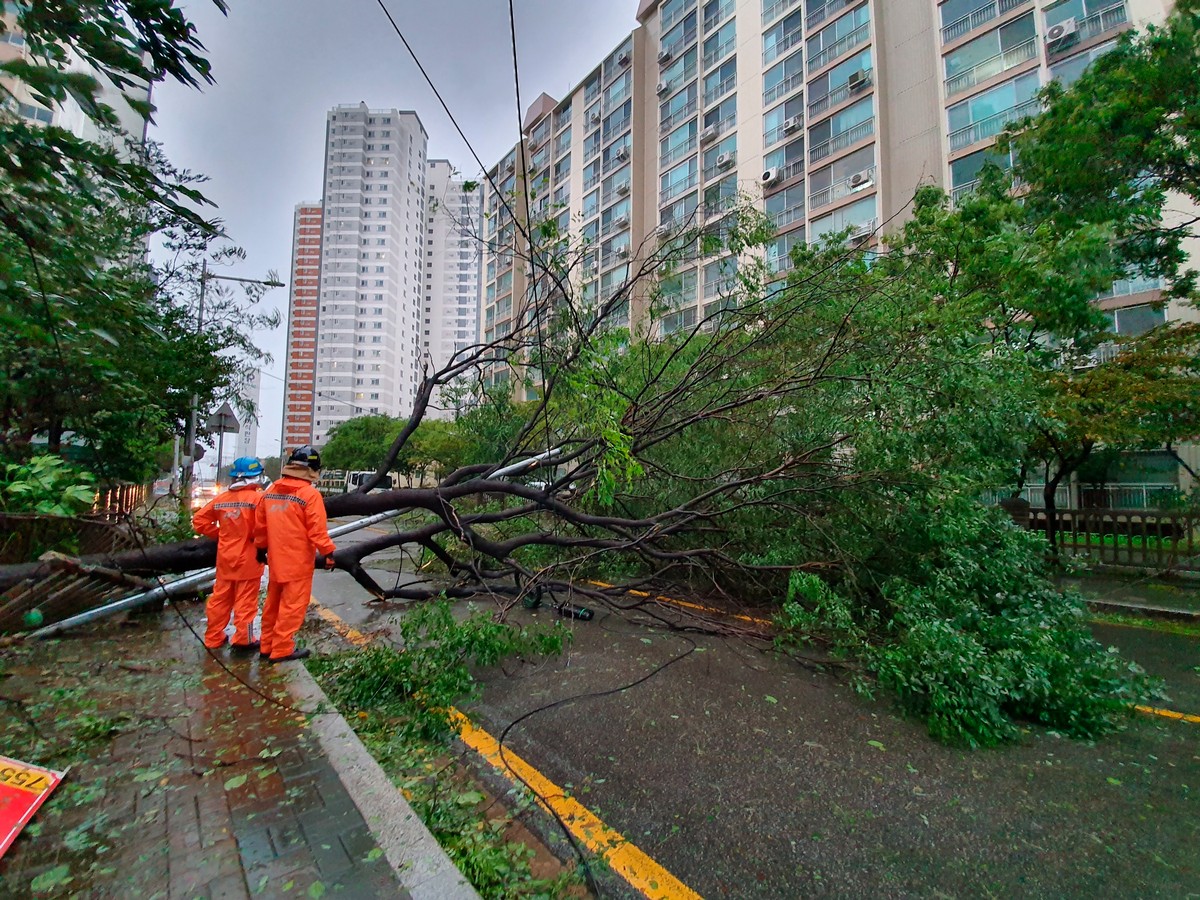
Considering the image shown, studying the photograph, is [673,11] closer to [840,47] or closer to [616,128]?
[616,128]

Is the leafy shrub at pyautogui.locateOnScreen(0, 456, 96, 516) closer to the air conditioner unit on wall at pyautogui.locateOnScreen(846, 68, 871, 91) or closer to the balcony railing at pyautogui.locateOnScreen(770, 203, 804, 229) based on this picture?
the balcony railing at pyautogui.locateOnScreen(770, 203, 804, 229)

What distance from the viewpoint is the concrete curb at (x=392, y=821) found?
1916 mm

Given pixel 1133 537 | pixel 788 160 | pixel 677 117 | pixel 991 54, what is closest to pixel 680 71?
pixel 677 117

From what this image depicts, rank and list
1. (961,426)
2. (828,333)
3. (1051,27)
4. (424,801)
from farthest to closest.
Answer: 1. (1051,27)
2. (828,333)
3. (961,426)
4. (424,801)

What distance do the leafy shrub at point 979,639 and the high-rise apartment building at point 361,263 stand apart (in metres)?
85.5

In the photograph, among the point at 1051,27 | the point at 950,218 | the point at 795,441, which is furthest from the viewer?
the point at 1051,27

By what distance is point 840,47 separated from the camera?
2208 cm

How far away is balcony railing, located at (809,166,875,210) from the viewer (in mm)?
20641

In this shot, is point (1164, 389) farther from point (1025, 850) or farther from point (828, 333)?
point (1025, 850)

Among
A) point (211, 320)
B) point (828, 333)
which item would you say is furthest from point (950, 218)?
point (211, 320)

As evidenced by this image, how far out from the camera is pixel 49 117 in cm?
234

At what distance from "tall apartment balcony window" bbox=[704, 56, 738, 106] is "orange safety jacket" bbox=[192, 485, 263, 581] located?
2948 cm

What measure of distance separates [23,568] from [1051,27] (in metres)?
26.0

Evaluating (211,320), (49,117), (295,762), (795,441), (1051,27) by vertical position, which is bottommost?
(295,762)
